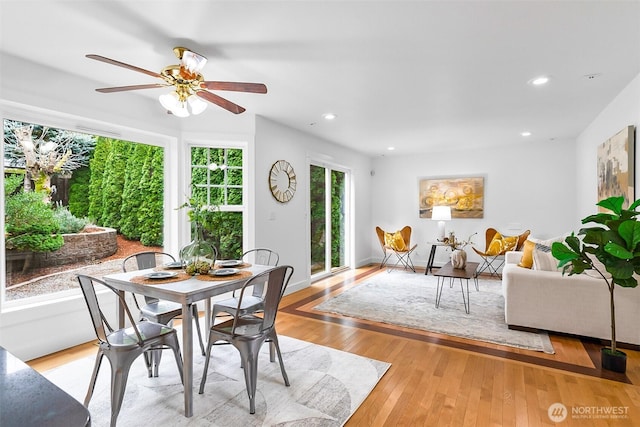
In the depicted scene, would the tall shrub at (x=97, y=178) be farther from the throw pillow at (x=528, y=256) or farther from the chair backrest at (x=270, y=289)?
the throw pillow at (x=528, y=256)

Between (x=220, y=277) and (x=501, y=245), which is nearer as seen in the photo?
(x=220, y=277)

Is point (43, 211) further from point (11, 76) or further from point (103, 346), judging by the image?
point (103, 346)

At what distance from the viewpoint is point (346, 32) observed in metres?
2.28

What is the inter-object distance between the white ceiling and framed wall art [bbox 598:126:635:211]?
527 millimetres

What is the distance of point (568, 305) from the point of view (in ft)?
10.00

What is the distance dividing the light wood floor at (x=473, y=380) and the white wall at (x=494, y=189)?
3618 millimetres

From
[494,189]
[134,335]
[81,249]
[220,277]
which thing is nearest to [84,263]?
[81,249]

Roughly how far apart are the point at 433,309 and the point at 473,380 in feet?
5.39

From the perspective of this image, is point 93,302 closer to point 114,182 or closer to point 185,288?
point 185,288

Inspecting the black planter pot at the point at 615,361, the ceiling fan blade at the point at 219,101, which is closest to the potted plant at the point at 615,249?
the black planter pot at the point at 615,361

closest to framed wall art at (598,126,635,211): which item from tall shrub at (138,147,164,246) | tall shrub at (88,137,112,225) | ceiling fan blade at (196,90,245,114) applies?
ceiling fan blade at (196,90,245,114)

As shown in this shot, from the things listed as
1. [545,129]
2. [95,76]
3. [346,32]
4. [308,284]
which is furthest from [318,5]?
[545,129]

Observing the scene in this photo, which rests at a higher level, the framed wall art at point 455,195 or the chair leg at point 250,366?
the framed wall art at point 455,195

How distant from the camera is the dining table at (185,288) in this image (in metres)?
1.98
